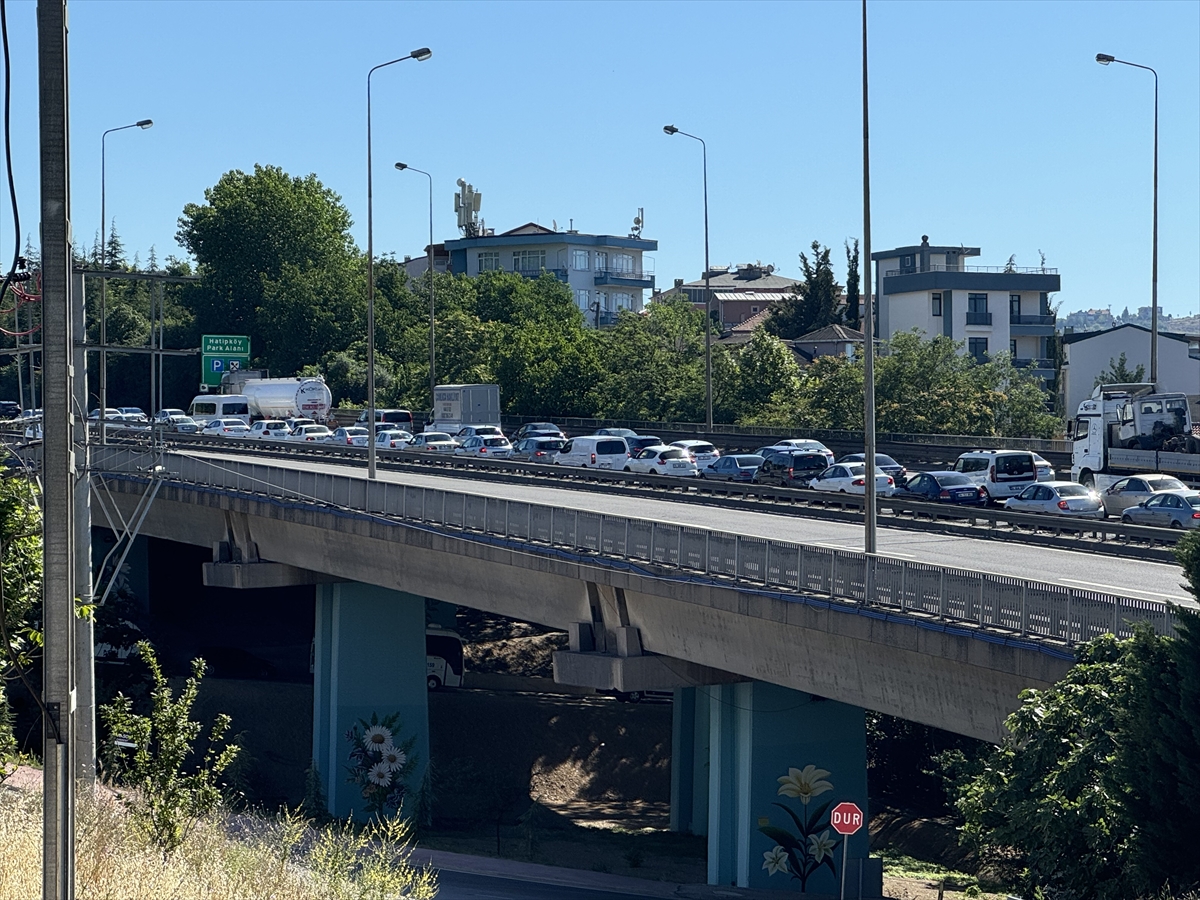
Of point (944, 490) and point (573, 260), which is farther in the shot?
point (573, 260)

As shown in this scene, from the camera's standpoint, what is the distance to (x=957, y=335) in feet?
290

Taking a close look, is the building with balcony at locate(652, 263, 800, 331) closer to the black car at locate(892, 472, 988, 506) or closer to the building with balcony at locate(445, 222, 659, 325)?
the building with balcony at locate(445, 222, 659, 325)

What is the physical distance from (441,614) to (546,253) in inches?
3157

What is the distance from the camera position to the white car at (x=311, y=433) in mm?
73506

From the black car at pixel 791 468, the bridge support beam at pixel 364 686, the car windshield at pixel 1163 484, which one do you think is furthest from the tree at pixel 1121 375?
the bridge support beam at pixel 364 686

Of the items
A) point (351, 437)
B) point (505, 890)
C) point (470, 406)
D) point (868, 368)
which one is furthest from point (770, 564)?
point (470, 406)

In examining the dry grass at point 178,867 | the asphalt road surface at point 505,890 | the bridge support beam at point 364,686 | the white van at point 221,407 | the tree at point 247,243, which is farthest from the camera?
the tree at point 247,243

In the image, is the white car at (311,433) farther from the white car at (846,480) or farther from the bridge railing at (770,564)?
the bridge railing at (770,564)

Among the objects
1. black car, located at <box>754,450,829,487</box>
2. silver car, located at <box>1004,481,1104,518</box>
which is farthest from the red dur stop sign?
black car, located at <box>754,450,829,487</box>

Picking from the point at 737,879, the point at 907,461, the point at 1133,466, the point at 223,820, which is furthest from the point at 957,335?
the point at 223,820

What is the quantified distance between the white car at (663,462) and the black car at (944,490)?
9641mm

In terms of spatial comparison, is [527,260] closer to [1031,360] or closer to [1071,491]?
[1031,360]

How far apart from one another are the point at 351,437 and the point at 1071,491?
38.3 meters

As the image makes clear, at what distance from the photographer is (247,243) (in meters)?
110
